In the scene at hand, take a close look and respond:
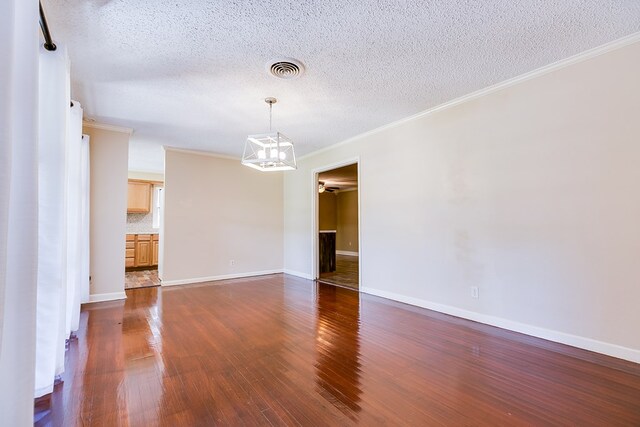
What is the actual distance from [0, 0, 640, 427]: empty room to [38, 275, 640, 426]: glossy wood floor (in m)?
0.02

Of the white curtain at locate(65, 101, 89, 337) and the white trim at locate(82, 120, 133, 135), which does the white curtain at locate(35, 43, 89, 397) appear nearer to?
the white curtain at locate(65, 101, 89, 337)

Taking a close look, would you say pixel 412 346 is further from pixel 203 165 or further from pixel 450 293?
pixel 203 165

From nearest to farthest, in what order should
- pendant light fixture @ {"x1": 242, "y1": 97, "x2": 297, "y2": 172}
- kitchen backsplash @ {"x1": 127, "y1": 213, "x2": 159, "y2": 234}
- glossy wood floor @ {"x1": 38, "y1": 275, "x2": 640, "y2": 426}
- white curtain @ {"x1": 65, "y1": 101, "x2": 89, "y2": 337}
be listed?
glossy wood floor @ {"x1": 38, "y1": 275, "x2": 640, "y2": 426}
white curtain @ {"x1": 65, "y1": 101, "x2": 89, "y2": 337}
pendant light fixture @ {"x1": 242, "y1": 97, "x2": 297, "y2": 172}
kitchen backsplash @ {"x1": 127, "y1": 213, "x2": 159, "y2": 234}

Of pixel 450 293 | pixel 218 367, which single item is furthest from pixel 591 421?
pixel 218 367

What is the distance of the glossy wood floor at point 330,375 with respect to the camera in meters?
1.67

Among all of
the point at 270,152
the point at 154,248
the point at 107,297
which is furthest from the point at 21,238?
the point at 154,248

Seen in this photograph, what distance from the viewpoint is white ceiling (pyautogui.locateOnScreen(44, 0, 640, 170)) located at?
2.02 meters

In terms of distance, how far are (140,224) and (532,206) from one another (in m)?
8.61

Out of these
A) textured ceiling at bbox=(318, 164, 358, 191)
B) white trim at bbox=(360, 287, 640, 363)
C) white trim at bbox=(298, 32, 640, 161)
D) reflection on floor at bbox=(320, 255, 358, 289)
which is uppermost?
white trim at bbox=(298, 32, 640, 161)

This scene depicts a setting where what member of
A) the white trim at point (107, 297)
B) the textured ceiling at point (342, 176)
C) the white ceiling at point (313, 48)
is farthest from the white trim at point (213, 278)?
the white ceiling at point (313, 48)

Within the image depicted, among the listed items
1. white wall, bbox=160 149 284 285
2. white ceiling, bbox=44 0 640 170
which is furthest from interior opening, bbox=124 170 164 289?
white ceiling, bbox=44 0 640 170

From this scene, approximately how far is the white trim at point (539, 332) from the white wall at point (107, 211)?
4.36m

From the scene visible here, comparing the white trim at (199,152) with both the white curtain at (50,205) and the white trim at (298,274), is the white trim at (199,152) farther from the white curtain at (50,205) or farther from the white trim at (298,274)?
the white curtain at (50,205)

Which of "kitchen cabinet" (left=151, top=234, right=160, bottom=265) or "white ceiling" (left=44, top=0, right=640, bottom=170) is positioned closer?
"white ceiling" (left=44, top=0, right=640, bottom=170)
